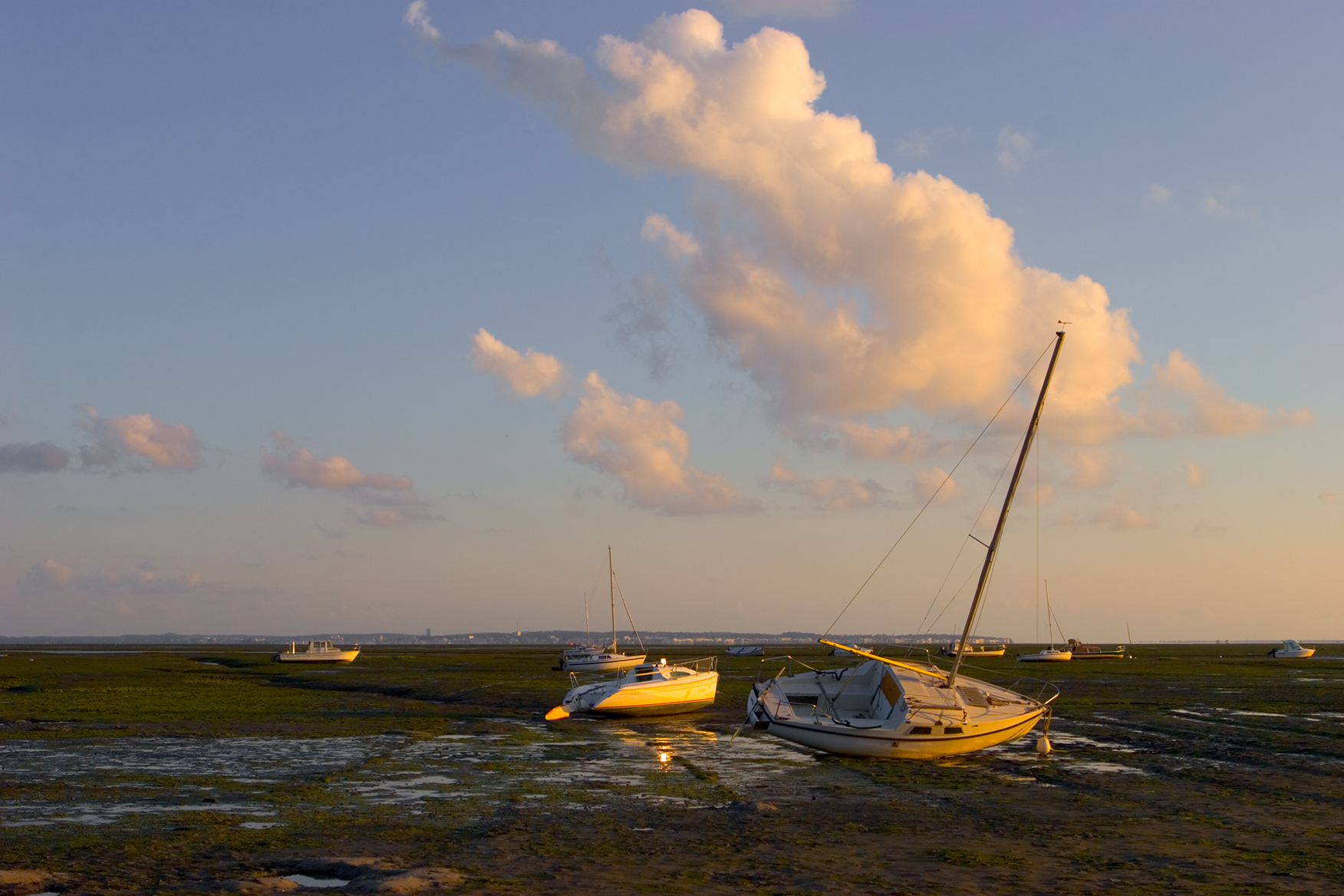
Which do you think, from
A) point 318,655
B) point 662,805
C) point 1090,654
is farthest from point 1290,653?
point 662,805

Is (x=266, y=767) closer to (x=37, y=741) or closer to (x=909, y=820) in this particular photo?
(x=37, y=741)

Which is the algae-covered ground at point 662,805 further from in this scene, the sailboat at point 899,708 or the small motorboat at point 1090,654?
the small motorboat at point 1090,654

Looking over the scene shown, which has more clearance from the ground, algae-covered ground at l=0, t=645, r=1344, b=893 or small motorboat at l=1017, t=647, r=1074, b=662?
algae-covered ground at l=0, t=645, r=1344, b=893

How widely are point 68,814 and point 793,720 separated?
16526 mm

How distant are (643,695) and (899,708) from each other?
13.6 metres

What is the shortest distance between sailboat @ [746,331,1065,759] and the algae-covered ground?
1.95 ft

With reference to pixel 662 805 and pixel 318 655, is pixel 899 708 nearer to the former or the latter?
pixel 662 805

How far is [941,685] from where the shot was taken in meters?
29.5

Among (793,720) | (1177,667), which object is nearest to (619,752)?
(793,720)

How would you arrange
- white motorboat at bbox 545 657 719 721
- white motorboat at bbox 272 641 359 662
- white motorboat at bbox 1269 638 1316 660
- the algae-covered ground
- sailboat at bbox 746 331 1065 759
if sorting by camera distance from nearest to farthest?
1. the algae-covered ground
2. sailboat at bbox 746 331 1065 759
3. white motorboat at bbox 545 657 719 721
4. white motorboat at bbox 272 641 359 662
5. white motorboat at bbox 1269 638 1316 660

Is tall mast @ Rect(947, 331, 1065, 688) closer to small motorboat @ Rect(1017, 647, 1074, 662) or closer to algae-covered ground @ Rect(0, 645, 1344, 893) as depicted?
algae-covered ground @ Rect(0, 645, 1344, 893)

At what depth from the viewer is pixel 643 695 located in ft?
128

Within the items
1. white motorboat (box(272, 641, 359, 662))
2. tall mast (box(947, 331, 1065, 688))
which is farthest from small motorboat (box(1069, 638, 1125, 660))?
tall mast (box(947, 331, 1065, 688))

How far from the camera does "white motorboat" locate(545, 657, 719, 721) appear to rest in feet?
127
